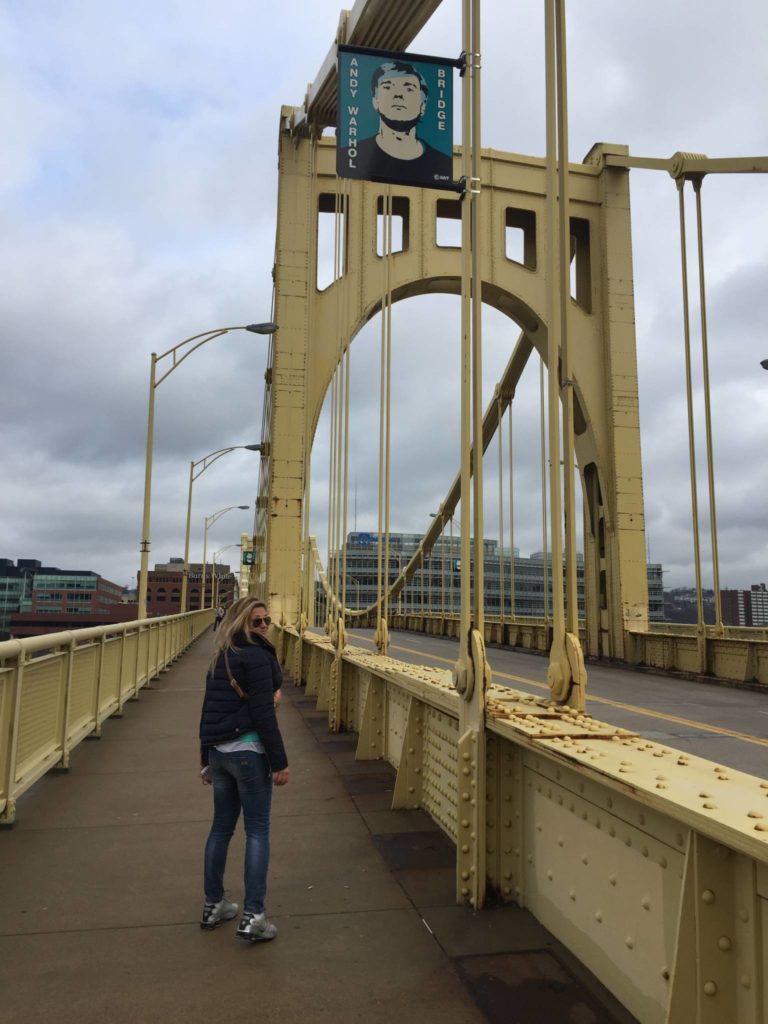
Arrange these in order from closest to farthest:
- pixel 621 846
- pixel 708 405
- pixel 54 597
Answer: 1. pixel 621 846
2. pixel 708 405
3. pixel 54 597

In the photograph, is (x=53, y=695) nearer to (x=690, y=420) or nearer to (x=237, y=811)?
(x=237, y=811)

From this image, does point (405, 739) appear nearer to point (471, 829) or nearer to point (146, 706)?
point (471, 829)

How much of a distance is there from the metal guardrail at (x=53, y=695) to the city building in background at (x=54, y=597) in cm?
8548

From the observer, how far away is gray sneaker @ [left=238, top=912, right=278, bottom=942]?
11.2ft

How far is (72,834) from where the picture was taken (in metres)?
5.10

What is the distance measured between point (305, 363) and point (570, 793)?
1803 cm

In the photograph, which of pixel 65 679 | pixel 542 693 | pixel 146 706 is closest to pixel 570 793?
pixel 65 679

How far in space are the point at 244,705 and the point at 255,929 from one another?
950 millimetres

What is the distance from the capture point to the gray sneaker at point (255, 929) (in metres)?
3.41

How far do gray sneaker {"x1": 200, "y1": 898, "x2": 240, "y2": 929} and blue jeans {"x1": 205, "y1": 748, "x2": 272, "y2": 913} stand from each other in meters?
0.03

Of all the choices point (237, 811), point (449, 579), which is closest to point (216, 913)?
point (237, 811)

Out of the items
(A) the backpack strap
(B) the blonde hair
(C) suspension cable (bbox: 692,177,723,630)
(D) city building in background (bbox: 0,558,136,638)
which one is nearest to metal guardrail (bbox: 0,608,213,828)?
(B) the blonde hair

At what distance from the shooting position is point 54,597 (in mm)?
113812

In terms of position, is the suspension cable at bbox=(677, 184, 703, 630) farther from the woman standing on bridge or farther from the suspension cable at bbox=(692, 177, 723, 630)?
the woman standing on bridge
